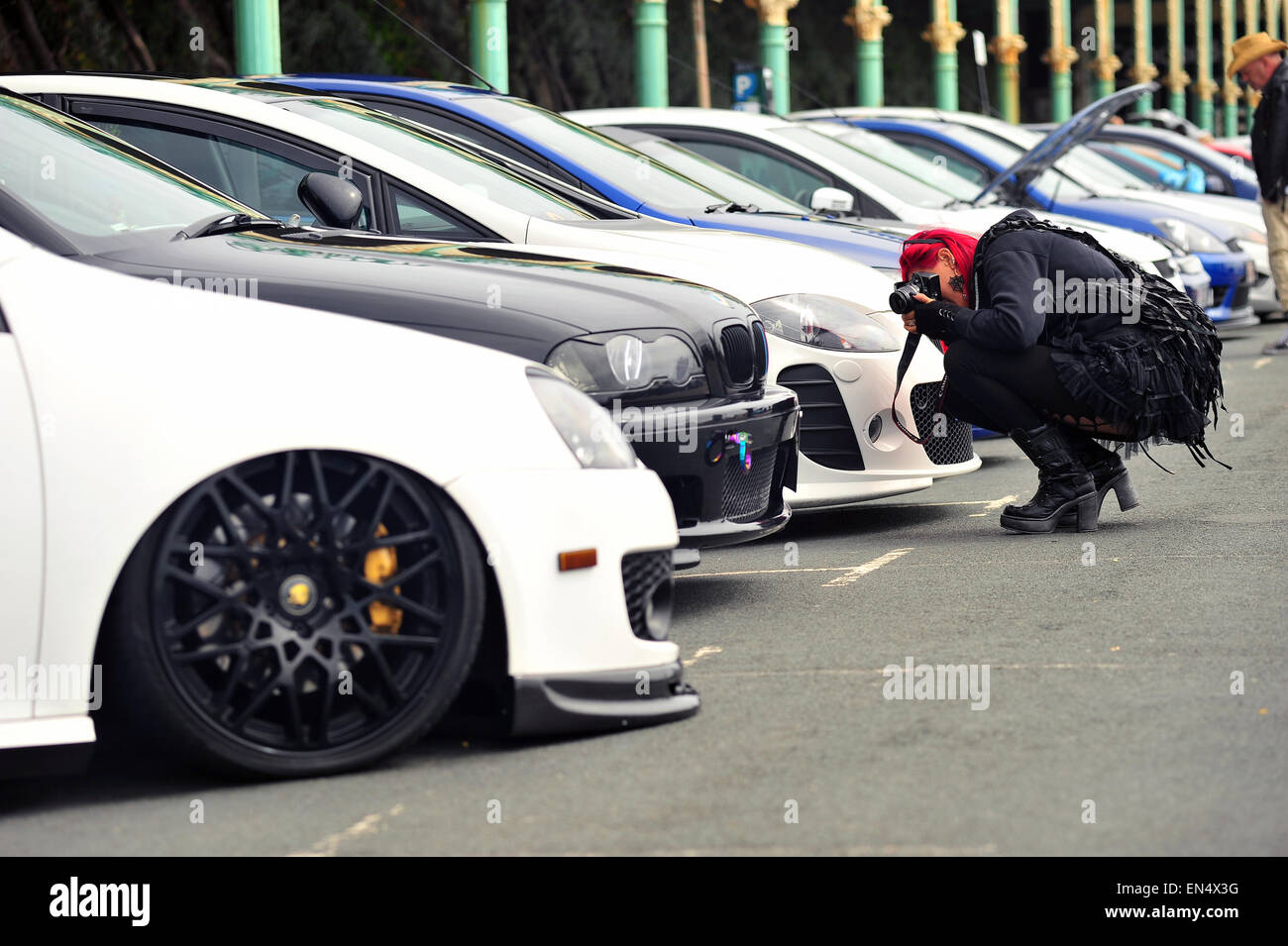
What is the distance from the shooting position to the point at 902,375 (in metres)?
6.47

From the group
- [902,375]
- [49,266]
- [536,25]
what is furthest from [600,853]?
[536,25]

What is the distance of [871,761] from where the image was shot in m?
3.72

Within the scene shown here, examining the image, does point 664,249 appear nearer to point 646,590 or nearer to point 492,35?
point 646,590

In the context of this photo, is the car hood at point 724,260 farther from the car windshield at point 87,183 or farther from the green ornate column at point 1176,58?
the green ornate column at point 1176,58

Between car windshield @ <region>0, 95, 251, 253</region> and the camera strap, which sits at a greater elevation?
car windshield @ <region>0, 95, 251, 253</region>

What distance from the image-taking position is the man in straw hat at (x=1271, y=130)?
11.8 metres

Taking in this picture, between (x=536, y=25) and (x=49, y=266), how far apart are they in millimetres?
21422

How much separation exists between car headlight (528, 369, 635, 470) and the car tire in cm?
30

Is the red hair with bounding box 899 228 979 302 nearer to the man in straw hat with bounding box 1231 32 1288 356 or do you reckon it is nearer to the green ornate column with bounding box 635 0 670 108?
the man in straw hat with bounding box 1231 32 1288 356

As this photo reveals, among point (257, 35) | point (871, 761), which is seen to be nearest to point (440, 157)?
point (871, 761)

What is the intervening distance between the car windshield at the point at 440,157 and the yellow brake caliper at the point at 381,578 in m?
3.05

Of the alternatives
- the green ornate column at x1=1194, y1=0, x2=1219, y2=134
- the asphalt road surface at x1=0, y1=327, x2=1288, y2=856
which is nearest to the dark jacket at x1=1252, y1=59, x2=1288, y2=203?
the asphalt road surface at x1=0, y1=327, x2=1288, y2=856

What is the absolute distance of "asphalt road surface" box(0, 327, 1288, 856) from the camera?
3322 millimetres
